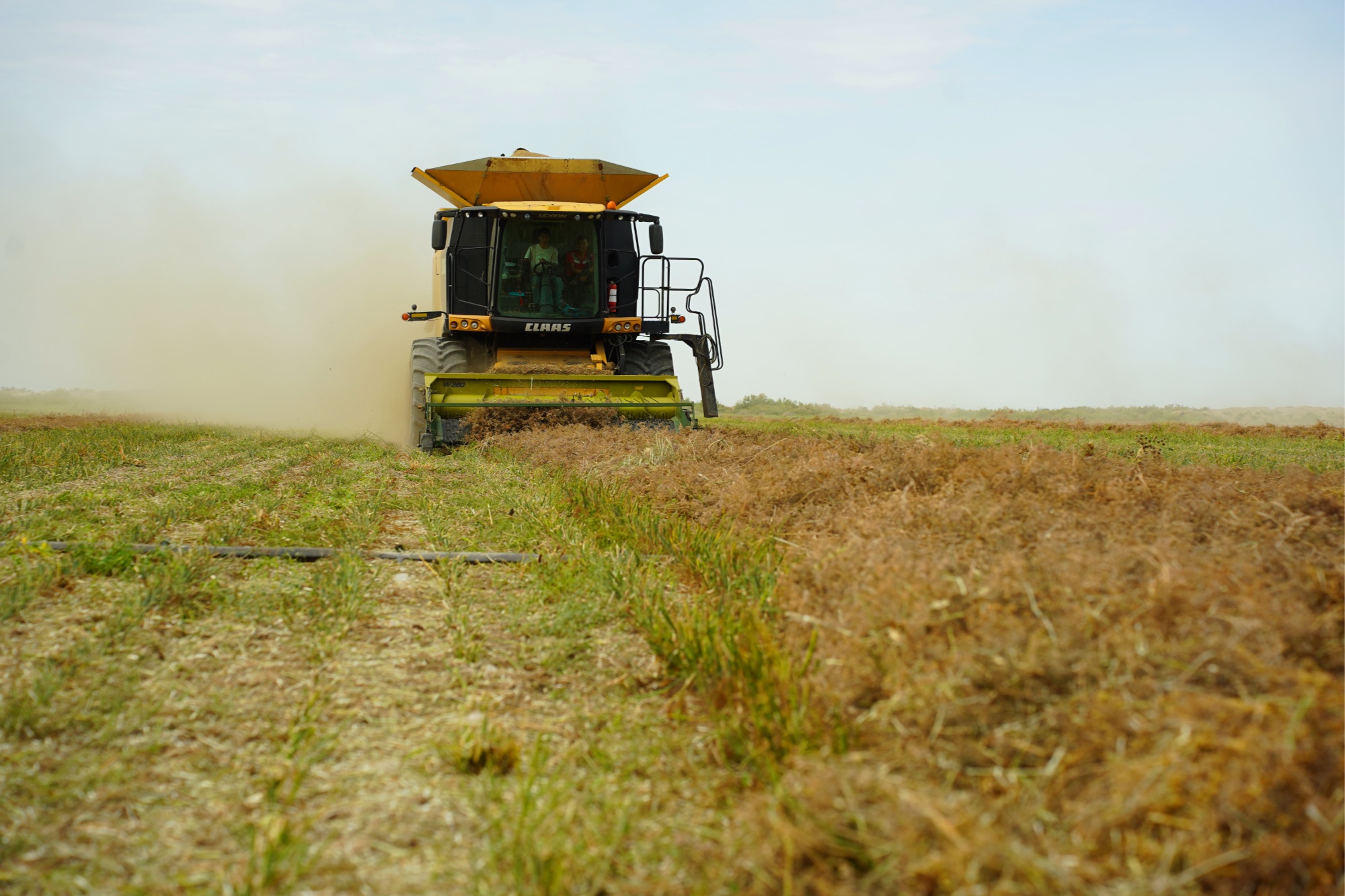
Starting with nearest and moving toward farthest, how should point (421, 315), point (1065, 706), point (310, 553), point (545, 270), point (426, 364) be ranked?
point (1065, 706) < point (310, 553) < point (426, 364) < point (545, 270) < point (421, 315)

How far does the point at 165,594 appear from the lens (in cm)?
405

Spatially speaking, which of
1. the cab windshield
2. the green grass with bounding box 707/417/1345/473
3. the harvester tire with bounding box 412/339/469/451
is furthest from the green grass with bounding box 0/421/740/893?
A: the cab windshield

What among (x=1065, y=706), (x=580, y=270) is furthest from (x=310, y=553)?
(x=580, y=270)

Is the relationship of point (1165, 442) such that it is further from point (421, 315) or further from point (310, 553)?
point (310, 553)

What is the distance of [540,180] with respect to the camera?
14242mm

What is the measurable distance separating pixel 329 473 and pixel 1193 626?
7896 mm

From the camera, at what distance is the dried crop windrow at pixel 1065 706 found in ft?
6.47

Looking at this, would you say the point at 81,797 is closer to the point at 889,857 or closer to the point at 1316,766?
the point at 889,857

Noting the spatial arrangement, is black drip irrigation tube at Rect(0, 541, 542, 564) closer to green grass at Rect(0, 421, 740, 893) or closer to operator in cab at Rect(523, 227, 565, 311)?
green grass at Rect(0, 421, 740, 893)

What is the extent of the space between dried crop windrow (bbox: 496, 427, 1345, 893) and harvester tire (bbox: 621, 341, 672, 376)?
972cm

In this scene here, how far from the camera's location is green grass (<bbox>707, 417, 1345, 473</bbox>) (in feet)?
31.2

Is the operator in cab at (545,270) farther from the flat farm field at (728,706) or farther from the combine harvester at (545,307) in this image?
the flat farm field at (728,706)

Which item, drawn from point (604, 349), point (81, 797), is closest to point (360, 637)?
point (81, 797)

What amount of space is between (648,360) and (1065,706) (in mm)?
11797
